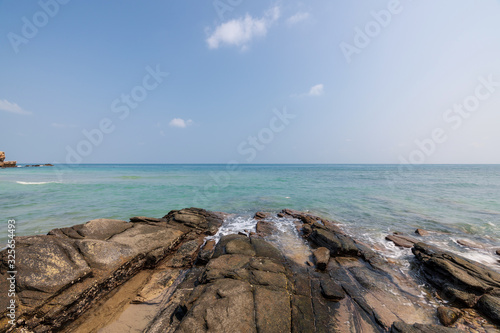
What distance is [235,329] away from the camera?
156 inches

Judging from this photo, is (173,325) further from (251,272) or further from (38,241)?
(38,241)

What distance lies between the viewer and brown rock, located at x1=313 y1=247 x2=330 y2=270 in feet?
24.3

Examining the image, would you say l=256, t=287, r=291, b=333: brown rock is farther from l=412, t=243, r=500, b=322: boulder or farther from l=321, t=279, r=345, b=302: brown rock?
l=412, t=243, r=500, b=322: boulder

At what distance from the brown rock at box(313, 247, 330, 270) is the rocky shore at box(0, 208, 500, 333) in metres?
0.04

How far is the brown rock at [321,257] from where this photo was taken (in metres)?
7.40

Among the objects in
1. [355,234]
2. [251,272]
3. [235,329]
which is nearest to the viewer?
[235,329]

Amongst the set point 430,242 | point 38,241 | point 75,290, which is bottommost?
point 430,242

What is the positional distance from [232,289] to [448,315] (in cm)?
623

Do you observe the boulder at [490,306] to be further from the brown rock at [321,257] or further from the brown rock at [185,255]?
the brown rock at [185,255]

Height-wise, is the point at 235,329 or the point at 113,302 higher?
the point at 235,329

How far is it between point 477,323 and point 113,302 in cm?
1066

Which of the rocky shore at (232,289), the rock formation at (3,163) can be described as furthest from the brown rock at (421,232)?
the rock formation at (3,163)

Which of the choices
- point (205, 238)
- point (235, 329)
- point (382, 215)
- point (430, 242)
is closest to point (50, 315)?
point (235, 329)
